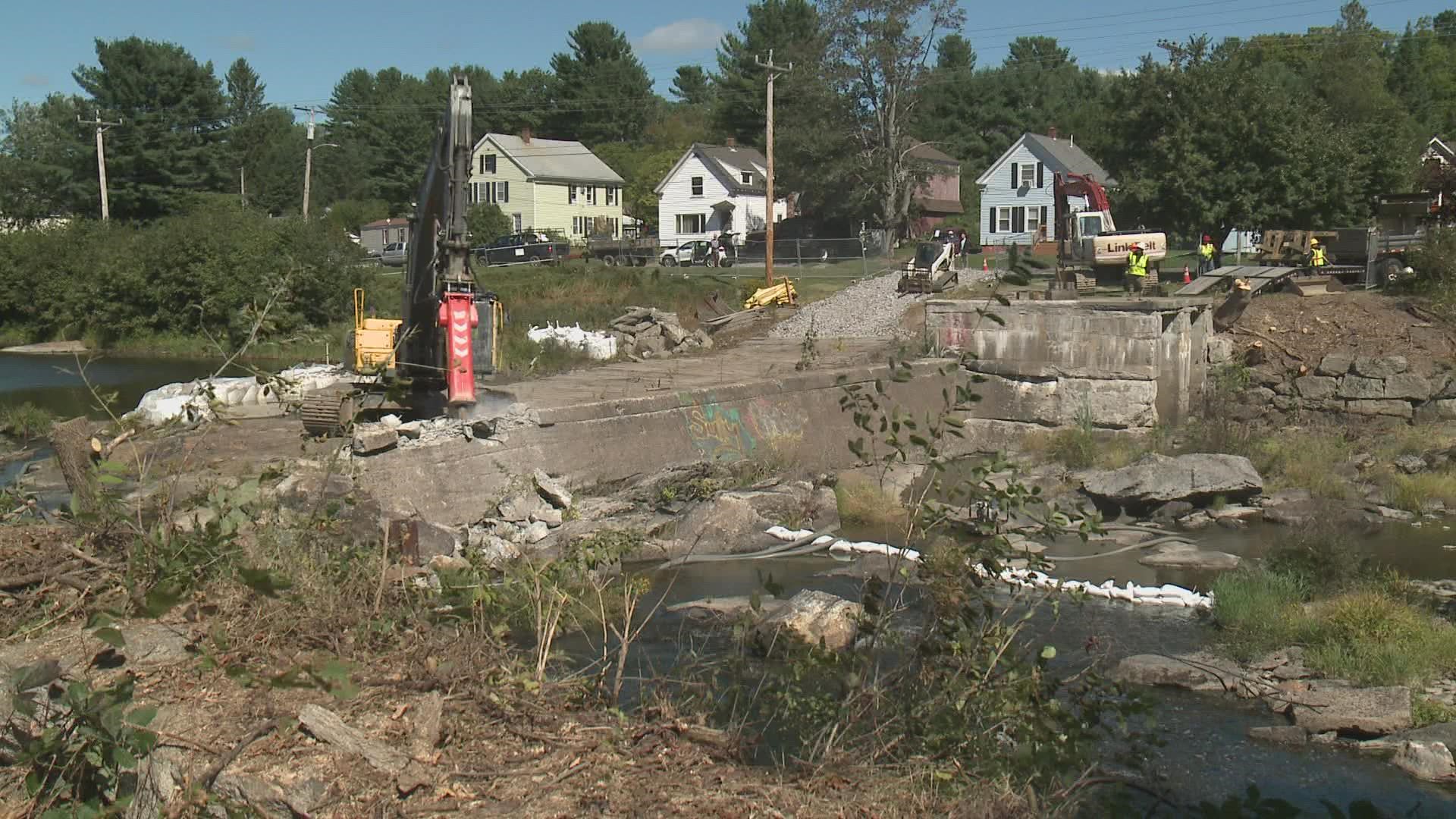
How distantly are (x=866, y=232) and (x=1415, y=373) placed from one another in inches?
1352

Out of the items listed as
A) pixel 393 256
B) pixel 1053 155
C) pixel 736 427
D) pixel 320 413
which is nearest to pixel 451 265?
pixel 320 413

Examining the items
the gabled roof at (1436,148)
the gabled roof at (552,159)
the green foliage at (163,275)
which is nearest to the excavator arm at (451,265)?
the green foliage at (163,275)

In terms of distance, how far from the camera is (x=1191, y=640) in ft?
38.4

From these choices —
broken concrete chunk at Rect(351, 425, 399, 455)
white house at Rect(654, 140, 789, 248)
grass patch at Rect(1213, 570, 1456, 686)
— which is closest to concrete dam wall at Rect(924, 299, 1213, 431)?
grass patch at Rect(1213, 570, 1456, 686)

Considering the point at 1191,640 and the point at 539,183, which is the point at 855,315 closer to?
the point at 1191,640

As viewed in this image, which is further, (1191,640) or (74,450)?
(1191,640)

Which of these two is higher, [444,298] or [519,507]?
[444,298]

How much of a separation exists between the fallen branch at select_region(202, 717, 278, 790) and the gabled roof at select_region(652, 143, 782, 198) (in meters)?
61.8

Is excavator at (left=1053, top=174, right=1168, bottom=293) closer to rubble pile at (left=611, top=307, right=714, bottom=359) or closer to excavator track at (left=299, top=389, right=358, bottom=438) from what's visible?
rubble pile at (left=611, top=307, right=714, bottom=359)

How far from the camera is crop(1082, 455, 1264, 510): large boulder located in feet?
55.7

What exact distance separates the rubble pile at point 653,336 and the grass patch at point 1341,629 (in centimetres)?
1580

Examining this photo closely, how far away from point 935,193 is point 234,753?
68.8m

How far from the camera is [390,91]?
100750 millimetres

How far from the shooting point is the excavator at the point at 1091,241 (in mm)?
29953
